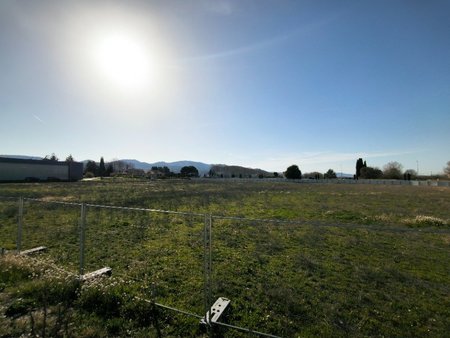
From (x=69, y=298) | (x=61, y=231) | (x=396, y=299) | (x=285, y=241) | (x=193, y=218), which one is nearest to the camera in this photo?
(x=69, y=298)

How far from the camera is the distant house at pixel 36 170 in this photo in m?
66.2

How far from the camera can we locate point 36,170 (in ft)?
238

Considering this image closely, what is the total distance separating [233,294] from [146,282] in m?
1.98

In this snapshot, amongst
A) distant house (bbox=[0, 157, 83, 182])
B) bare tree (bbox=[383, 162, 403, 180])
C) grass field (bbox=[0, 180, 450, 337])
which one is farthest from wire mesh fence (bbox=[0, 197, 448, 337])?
bare tree (bbox=[383, 162, 403, 180])

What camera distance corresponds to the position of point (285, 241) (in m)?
8.98

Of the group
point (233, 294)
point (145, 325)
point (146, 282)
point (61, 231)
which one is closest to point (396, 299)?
point (233, 294)

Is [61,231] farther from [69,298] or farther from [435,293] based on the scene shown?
[435,293]

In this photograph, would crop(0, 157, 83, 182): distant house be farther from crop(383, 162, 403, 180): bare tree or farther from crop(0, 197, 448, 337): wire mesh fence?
crop(383, 162, 403, 180): bare tree

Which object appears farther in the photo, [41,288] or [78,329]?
[41,288]

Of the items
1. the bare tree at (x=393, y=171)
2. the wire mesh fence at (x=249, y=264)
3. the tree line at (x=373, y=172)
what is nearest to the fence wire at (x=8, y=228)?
the wire mesh fence at (x=249, y=264)

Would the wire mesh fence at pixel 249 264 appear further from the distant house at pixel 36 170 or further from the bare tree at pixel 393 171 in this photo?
the bare tree at pixel 393 171

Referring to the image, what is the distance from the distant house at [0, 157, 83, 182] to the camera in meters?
66.2

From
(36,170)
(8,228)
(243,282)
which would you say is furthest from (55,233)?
(36,170)

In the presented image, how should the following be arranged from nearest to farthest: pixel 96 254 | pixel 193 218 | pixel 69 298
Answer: pixel 69 298 → pixel 96 254 → pixel 193 218
